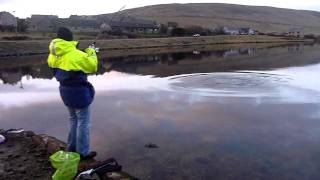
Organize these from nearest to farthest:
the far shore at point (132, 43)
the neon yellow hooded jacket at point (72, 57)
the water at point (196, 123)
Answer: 1. the neon yellow hooded jacket at point (72, 57)
2. the water at point (196, 123)
3. the far shore at point (132, 43)

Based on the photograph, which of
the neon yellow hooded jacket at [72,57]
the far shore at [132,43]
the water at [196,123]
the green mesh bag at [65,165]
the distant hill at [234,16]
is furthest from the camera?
the distant hill at [234,16]

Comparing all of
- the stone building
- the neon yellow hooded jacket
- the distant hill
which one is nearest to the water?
the neon yellow hooded jacket

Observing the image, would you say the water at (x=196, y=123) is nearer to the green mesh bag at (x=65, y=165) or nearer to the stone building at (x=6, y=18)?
the green mesh bag at (x=65, y=165)

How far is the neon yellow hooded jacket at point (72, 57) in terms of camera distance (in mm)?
7211

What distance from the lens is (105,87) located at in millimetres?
20219

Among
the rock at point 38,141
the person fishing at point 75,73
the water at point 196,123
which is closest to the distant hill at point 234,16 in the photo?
the water at point 196,123

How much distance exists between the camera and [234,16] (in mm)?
165875

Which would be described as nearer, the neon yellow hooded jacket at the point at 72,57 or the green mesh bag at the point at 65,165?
the green mesh bag at the point at 65,165

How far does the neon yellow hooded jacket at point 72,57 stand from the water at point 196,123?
2.33m

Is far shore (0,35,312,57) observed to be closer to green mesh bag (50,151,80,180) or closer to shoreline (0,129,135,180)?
shoreline (0,129,135,180)

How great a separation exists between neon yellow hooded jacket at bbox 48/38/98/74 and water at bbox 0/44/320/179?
91.6 inches

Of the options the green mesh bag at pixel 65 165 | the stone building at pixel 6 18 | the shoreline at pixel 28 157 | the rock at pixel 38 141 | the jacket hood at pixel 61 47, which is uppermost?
the stone building at pixel 6 18

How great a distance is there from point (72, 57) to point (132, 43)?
5689cm

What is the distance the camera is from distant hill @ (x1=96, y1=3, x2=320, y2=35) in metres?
149
